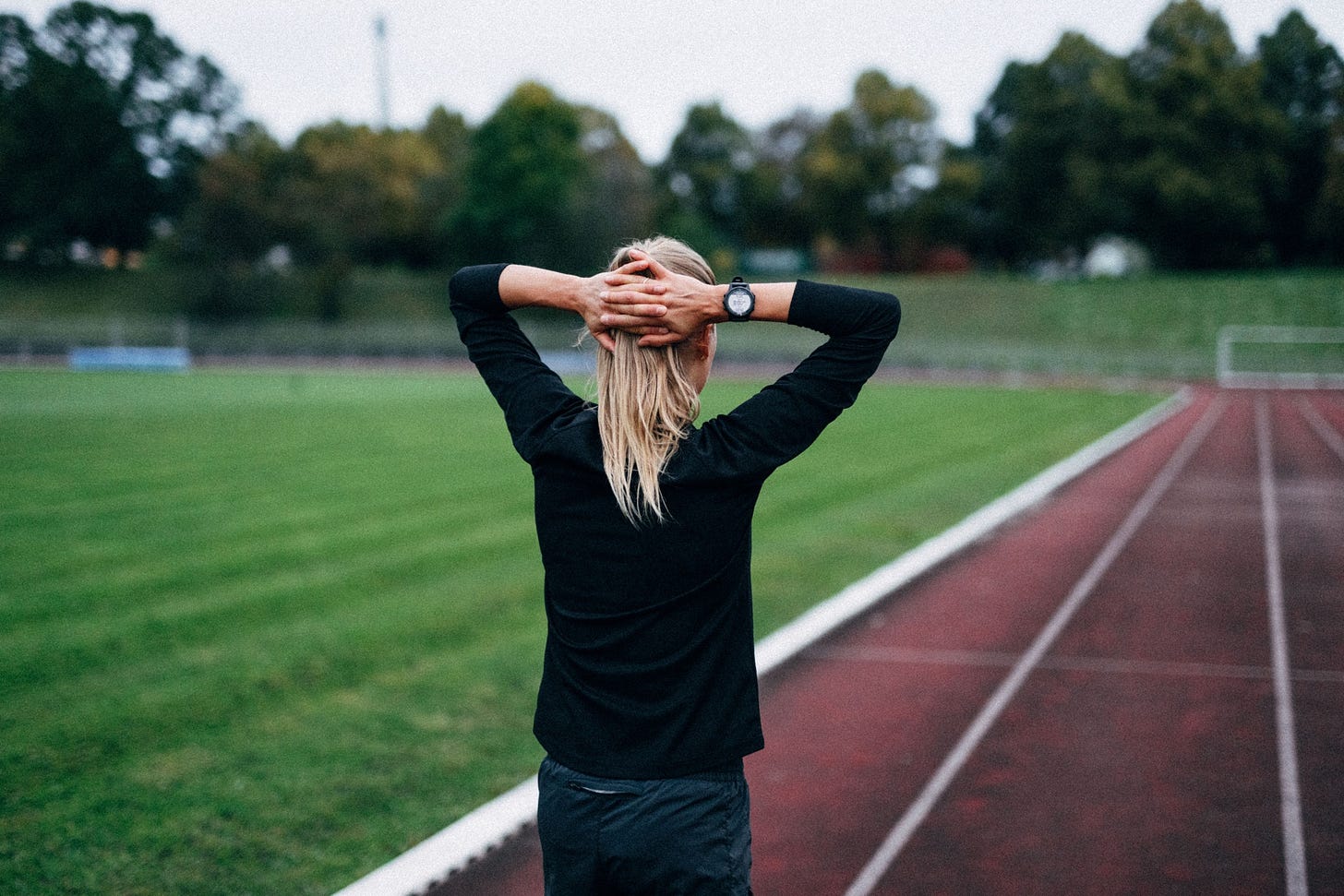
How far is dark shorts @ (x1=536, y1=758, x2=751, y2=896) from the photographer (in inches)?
78.1

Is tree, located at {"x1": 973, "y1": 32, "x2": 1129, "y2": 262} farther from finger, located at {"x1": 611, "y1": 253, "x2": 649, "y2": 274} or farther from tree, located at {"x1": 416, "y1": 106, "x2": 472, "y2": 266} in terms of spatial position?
finger, located at {"x1": 611, "y1": 253, "x2": 649, "y2": 274}

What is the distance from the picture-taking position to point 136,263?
6381 centimetres

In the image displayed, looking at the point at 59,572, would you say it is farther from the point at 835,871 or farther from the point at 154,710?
the point at 835,871

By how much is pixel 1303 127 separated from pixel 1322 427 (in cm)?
1429

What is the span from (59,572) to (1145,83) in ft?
189

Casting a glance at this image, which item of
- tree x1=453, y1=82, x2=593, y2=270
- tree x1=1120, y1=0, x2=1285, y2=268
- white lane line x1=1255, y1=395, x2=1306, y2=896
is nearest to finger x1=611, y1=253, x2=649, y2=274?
white lane line x1=1255, y1=395, x2=1306, y2=896

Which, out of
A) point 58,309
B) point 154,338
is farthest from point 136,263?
point 154,338

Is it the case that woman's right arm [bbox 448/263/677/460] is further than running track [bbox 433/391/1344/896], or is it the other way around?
running track [bbox 433/391/1344/896]

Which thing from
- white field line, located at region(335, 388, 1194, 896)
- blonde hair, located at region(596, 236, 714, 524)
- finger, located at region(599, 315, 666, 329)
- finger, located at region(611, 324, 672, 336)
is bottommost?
white field line, located at region(335, 388, 1194, 896)

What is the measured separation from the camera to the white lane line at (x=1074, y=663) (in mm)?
7071

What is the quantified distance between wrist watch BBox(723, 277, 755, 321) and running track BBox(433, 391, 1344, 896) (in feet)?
9.77

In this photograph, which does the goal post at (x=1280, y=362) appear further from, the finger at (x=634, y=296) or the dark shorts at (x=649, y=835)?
the finger at (x=634, y=296)

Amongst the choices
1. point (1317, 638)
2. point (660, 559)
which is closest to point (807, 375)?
point (660, 559)

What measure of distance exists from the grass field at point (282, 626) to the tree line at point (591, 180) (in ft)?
127
